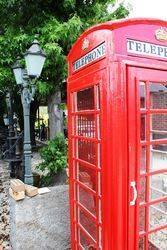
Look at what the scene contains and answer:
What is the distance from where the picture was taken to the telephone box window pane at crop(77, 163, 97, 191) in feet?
10.9

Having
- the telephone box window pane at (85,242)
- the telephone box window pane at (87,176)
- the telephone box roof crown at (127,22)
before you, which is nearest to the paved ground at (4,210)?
the telephone box window pane at (85,242)

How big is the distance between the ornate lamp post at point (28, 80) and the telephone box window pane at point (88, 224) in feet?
9.40

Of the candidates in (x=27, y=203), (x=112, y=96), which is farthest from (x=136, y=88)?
(x=27, y=203)

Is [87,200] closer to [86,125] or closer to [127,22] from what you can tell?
[86,125]

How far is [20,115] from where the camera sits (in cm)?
1908

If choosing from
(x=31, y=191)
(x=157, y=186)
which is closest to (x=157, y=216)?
(x=157, y=186)

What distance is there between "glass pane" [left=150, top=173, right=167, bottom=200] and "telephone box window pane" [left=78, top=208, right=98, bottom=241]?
72 centimetres

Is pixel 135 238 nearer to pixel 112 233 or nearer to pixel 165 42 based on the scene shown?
pixel 112 233

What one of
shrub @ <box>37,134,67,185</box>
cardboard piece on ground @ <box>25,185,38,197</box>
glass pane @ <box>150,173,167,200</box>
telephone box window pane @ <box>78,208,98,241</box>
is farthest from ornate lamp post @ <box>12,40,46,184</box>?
glass pane @ <box>150,173,167,200</box>

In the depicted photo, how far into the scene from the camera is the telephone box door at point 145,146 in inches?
107

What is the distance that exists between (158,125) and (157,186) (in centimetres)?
69

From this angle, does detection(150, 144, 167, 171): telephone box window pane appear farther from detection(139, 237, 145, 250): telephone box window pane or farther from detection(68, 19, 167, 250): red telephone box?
detection(139, 237, 145, 250): telephone box window pane

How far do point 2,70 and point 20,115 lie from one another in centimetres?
962

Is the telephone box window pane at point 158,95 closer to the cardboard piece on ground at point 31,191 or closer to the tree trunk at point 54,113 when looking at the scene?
the cardboard piece on ground at point 31,191
